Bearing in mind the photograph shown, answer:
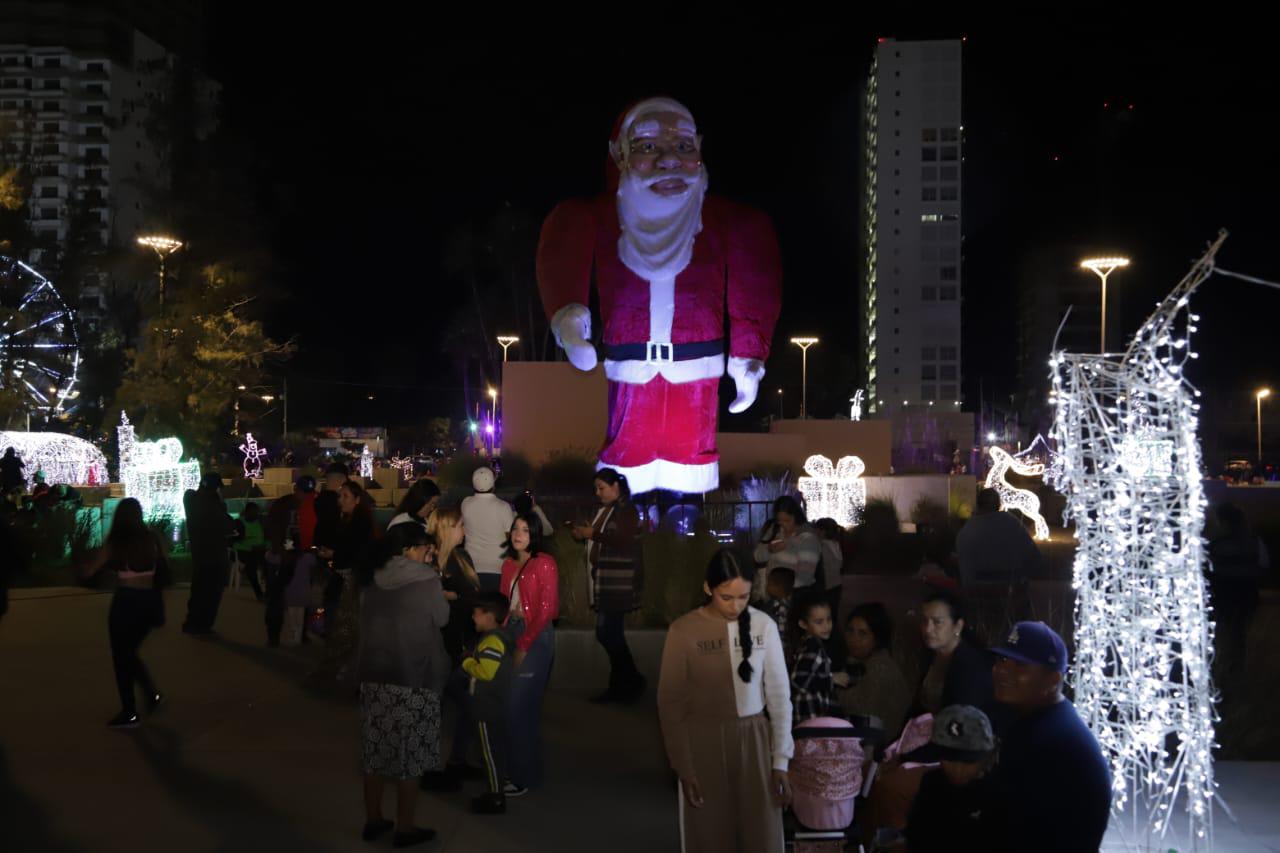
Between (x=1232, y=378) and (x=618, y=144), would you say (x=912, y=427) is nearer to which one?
(x=1232, y=378)

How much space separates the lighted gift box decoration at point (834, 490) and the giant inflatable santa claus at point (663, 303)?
23.7 feet

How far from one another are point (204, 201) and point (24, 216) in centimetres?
522

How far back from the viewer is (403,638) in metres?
5.30

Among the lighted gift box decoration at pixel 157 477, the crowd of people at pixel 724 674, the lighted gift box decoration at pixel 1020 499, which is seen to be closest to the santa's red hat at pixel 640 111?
the crowd of people at pixel 724 674

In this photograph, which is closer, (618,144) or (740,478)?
(618,144)

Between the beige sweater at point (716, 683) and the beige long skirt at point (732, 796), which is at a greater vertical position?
the beige sweater at point (716, 683)

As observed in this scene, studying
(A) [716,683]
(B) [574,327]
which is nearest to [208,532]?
(B) [574,327]

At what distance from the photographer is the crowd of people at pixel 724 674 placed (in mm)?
3420

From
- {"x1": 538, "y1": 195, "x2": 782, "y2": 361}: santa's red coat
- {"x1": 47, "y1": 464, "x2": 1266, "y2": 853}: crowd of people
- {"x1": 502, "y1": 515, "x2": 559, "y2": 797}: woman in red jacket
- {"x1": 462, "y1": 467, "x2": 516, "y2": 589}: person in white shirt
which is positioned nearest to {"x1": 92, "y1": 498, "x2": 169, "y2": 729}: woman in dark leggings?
{"x1": 47, "y1": 464, "x2": 1266, "y2": 853}: crowd of people

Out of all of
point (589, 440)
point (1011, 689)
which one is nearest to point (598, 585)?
point (1011, 689)

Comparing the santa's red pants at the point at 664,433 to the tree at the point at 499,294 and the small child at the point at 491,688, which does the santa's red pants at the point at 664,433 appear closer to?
the small child at the point at 491,688

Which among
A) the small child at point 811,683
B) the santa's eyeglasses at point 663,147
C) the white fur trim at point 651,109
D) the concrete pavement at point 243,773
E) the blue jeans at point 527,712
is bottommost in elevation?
the concrete pavement at point 243,773

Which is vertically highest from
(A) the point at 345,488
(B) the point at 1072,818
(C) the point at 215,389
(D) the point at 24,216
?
(D) the point at 24,216

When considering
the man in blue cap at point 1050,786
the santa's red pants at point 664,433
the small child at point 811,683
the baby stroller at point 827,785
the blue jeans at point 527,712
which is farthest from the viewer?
the santa's red pants at point 664,433
